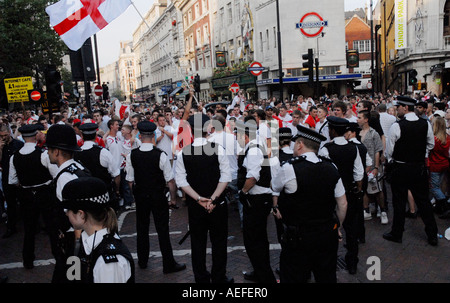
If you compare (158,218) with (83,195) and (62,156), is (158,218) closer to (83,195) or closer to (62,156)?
(62,156)

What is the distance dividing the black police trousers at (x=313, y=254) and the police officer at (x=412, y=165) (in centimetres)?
259

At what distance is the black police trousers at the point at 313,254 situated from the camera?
344 centimetres

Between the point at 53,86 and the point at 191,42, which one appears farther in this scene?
the point at 191,42

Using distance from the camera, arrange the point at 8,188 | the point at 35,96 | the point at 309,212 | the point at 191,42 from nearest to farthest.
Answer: the point at 309,212, the point at 8,188, the point at 35,96, the point at 191,42

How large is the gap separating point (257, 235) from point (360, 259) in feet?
5.86

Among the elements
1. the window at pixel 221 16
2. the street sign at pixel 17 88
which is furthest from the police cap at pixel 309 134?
the window at pixel 221 16

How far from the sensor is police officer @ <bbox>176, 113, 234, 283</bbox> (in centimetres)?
441

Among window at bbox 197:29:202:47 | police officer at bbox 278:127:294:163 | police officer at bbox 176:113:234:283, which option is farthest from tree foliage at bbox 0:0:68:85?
police officer at bbox 176:113:234:283

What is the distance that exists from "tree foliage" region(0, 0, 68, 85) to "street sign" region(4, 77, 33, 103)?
1284cm

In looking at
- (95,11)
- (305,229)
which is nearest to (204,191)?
(305,229)

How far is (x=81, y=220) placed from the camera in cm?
251

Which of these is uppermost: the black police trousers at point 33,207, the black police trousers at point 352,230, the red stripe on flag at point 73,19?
the red stripe on flag at point 73,19

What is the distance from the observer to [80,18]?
9.49 meters

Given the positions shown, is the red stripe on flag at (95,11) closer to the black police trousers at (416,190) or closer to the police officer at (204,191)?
the police officer at (204,191)
